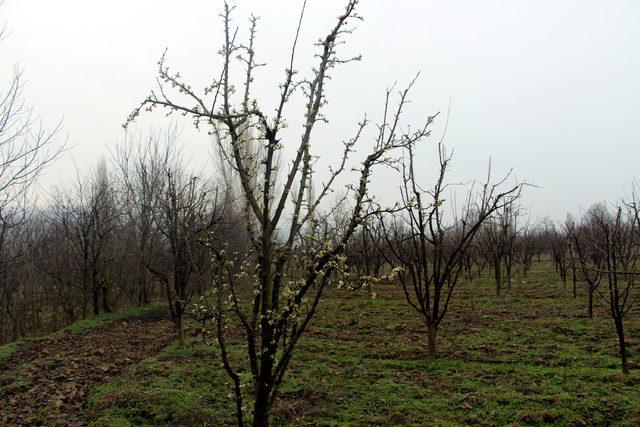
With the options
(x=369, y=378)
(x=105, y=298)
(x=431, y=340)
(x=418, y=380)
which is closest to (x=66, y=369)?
(x=369, y=378)

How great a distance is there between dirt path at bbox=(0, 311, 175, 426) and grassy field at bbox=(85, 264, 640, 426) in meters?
0.36

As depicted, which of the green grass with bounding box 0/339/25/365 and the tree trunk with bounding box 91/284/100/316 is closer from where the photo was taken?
the green grass with bounding box 0/339/25/365

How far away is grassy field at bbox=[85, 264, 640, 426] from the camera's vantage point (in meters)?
4.55

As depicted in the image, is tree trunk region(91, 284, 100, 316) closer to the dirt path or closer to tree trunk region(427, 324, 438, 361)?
the dirt path

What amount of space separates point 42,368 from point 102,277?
707cm

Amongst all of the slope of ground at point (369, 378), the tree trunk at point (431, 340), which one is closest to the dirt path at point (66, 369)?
the slope of ground at point (369, 378)

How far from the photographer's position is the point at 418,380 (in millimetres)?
5594

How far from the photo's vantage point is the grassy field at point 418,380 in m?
4.55

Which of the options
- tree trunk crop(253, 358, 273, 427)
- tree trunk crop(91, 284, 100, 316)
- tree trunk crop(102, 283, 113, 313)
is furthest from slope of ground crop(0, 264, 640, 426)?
tree trunk crop(102, 283, 113, 313)

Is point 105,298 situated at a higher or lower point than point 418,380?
higher

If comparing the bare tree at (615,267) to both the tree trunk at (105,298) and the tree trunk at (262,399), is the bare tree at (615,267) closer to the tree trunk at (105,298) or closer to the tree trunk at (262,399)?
the tree trunk at (262,399)

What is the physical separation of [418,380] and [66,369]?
5040 millimetres

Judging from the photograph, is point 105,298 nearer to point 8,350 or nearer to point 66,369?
point 8,350

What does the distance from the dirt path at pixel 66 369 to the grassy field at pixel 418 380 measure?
0.36 metres
